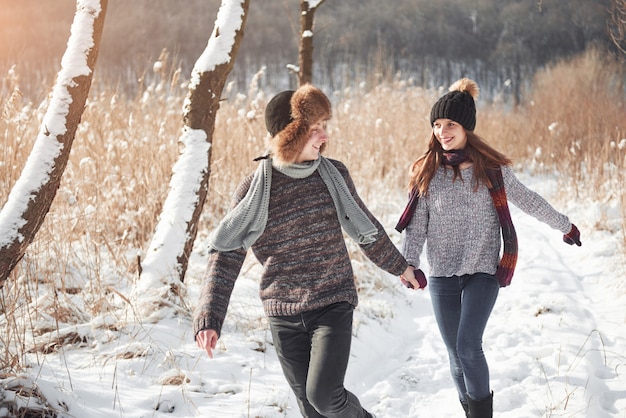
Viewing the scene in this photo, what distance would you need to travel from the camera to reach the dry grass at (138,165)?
362 cm

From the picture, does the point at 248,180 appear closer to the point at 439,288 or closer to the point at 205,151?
the point at 439,288

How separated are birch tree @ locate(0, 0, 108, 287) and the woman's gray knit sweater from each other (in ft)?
5.97

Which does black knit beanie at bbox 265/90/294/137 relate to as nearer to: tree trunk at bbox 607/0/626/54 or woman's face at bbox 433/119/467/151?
woman's face at bbox 433/119/467/151

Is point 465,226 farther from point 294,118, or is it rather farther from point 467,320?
point 294,118

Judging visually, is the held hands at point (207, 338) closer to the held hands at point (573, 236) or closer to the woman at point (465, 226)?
the woman at point (465, 226)

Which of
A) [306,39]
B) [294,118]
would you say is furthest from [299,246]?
[306,39]

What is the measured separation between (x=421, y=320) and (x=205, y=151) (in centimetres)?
242

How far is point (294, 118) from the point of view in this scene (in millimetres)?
2275

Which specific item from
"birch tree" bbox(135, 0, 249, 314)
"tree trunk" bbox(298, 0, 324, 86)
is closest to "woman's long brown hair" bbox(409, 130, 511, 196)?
"birch tree" bbox(135, 0, 249, 314)

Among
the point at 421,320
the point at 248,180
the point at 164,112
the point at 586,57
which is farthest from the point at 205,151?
the point at 586,57

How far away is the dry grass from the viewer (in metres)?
3.62

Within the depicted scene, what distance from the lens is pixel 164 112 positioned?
6914 mm

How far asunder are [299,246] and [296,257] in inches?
1.9

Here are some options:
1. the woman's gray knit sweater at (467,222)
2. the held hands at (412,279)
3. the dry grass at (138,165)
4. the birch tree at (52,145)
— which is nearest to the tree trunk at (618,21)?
the dry grass at (138,165)
